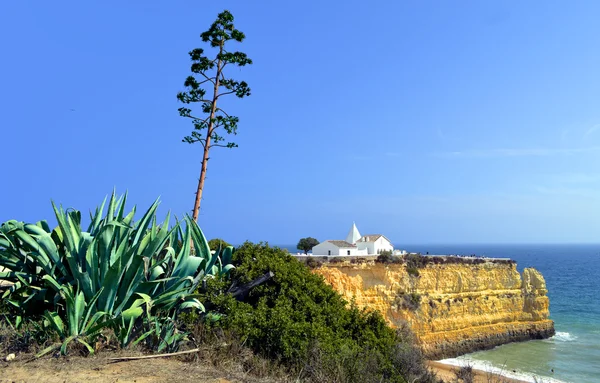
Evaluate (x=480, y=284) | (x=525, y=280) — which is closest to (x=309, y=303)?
(x=480, y=284)

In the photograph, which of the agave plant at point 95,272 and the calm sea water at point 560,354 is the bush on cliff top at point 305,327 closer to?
the agave plant at point 95,272

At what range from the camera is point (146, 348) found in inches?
201

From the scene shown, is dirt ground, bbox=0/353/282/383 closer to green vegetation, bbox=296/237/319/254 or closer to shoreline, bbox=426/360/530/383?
shoreline, bbox=426/360/530/383

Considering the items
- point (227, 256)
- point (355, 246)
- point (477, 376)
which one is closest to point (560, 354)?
point (477, 376)

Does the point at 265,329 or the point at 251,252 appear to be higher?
the point at 251,252

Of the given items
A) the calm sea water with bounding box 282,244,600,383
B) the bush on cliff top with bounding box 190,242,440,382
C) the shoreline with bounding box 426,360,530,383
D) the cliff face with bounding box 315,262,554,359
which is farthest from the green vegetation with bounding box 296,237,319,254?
the bush on cliff top with bounding box 190,242,440,382

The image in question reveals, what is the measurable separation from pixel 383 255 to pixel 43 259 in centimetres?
2890

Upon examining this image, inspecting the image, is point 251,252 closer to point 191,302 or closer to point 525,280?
point 191,302

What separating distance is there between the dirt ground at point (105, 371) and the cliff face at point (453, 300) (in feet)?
70.0

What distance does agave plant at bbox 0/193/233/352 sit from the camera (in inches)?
192

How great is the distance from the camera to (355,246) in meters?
44.6

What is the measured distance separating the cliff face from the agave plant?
2039cm

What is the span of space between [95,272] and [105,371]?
4.14 feet

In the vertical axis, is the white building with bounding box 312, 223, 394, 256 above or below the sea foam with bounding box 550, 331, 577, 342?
above
